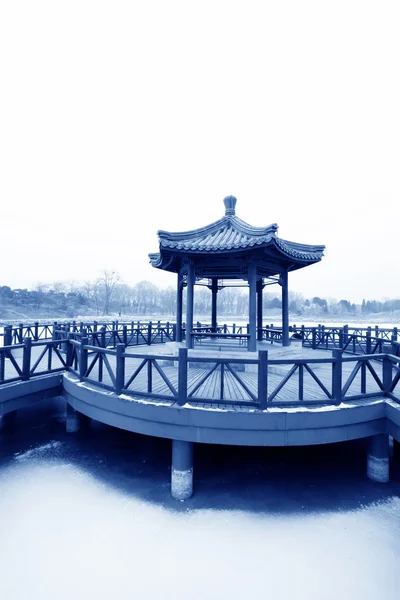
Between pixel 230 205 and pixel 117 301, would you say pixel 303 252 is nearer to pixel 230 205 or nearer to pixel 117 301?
pixel 230 205

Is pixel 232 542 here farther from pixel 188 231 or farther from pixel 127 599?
pixel 188 231

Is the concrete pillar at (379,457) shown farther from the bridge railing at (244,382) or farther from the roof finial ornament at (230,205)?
the roof finial ornament at (230,205)

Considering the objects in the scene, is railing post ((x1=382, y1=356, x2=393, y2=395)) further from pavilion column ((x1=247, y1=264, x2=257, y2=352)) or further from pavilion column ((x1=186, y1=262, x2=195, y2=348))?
pavilion column ((x1=186, y1=262, x2=195, y2=348))

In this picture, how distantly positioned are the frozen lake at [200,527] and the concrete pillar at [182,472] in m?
0.18

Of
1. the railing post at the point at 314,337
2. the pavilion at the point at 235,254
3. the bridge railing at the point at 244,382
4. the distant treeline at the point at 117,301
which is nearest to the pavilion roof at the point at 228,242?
the pavilion at the point at 235,254

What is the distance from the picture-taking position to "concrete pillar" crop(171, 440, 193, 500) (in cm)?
533

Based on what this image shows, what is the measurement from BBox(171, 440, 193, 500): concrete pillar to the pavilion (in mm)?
3587

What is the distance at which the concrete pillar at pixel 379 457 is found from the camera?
5.76 m

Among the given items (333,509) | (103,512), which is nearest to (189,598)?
(103,512)

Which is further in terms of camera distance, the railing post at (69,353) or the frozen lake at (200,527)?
the railing post at (69,353)

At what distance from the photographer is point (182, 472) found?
5355 mm

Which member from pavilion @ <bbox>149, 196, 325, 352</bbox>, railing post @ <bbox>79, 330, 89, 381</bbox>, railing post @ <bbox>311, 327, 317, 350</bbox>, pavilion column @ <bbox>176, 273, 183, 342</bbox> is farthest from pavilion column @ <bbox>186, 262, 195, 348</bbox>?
railing post @ <bbox>311, 327, 317, 350</bbox>

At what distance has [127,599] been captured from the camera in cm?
351

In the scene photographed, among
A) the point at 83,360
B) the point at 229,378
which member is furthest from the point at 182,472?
the point at 83,360
